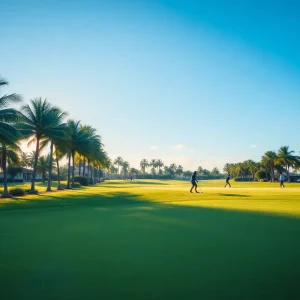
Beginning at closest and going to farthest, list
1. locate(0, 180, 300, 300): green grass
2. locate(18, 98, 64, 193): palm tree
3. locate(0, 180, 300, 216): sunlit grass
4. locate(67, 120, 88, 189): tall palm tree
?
locate(0, 180, 300, 300): green grass, locate(0, 180, 300, 216): sunlit grass, locate(18, 98, 64, 193): palm tree, locate(67, 120, 88, 189): tall palm tree

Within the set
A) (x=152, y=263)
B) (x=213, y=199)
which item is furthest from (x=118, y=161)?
(x=152, y=263)

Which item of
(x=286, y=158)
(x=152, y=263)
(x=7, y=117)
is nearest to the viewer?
(x=152, y=263)

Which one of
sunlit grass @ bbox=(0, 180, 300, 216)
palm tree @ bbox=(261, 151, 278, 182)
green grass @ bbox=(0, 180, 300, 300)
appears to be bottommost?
sunlit grass @ bbox=(0, 180, 300, 216)

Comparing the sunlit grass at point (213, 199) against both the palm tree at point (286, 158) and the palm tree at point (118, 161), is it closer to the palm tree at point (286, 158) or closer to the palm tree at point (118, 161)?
the palm tree at point (286, 158)

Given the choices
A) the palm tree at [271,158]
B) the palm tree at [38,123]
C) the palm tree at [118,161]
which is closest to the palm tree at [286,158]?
the palm tree at [271,158]

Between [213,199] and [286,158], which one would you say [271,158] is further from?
[213,199]

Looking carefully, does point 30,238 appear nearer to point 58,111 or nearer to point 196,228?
point 196,228

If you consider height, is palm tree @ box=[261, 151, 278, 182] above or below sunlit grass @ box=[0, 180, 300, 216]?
above

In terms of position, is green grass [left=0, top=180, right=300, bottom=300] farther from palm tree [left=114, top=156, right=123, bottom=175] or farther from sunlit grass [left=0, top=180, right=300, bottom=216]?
palm tree [left=114, top=156, right=123, bottom=175]

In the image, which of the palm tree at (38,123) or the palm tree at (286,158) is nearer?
the palm tree at (38,123)

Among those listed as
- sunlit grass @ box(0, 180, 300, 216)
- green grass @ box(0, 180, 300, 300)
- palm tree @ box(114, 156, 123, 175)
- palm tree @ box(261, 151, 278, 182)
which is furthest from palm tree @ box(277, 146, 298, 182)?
palm tree @ box(114, 156, 123, 175)

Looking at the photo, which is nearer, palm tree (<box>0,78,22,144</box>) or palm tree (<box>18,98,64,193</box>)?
palm tree (<box>0,78,22,144</box>)

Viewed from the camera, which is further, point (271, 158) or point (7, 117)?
point (271, 158)

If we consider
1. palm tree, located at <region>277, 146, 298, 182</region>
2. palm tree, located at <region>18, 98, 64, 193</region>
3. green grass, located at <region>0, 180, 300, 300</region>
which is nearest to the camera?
green grass, located at <region>0, 180, 300, 300</region>
